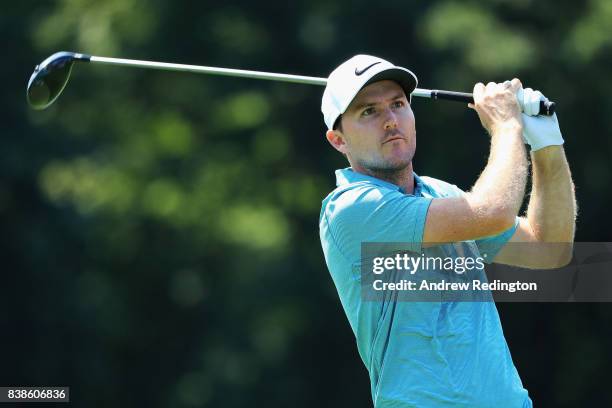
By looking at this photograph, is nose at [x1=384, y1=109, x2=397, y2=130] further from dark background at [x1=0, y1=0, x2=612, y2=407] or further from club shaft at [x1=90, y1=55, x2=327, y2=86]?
dark background at [x1=0, y1=0, x2=612, y2=407]

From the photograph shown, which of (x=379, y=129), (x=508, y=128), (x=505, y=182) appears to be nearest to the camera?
(x=505, y=182)

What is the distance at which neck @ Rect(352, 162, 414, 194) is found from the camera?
13.8 ft

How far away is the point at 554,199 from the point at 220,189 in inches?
371

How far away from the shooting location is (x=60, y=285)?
566 inches

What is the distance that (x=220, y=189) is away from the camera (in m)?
13.7

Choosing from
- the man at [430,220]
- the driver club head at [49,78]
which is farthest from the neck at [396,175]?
the driver club head at [49,78]

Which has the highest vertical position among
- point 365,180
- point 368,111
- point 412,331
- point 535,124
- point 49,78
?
point 49,78

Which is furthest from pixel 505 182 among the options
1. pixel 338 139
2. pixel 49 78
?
pixel 49 78

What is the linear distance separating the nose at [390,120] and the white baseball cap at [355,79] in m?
0.10

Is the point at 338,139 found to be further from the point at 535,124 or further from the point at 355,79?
the point at 535,124

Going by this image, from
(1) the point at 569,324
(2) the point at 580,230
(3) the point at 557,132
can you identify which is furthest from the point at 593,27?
(3) the point at 557,132

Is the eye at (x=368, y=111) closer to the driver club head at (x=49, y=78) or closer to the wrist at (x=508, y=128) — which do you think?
the wrist at (x=508, y=128)

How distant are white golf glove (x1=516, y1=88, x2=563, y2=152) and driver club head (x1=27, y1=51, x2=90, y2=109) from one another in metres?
1.76

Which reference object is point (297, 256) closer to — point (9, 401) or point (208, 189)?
point (208, 189)
